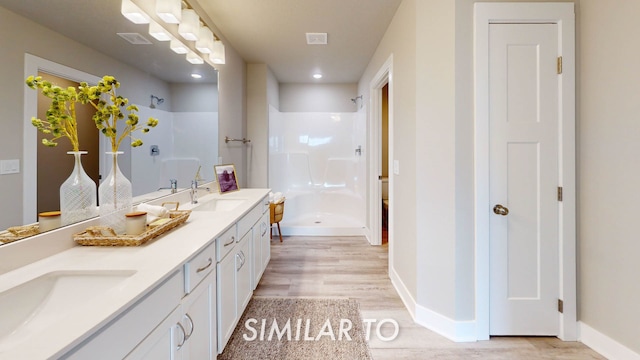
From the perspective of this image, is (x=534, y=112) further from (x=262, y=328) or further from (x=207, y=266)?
(x=262, y=328)

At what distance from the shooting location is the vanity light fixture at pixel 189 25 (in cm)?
214

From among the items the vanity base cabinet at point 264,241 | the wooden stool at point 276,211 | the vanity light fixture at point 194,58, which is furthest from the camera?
the wooden stool at point 276,211

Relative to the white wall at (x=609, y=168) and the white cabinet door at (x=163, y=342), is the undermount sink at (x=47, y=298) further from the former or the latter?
the white wall at (x=609, y=168)

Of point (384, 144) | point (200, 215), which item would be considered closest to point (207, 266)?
point (200, 215)

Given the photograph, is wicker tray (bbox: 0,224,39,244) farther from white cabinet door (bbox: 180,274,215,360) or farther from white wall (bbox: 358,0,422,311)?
white wall (bbox: 358,0,422,311)

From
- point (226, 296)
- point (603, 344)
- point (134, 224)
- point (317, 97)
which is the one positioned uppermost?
point (317, 97)

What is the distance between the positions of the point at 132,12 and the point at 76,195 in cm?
116

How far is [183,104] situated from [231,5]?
0.96 metres

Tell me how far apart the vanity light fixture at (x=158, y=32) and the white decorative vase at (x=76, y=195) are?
3.41 ft

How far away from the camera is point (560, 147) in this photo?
5.84 ft

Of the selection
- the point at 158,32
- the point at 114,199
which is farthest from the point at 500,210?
the point at 158,32

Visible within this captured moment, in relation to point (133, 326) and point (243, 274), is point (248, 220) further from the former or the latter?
point (133, 326)

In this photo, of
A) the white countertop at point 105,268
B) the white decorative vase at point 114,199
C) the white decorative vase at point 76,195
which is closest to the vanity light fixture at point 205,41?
the white decorative vase at point 114,199

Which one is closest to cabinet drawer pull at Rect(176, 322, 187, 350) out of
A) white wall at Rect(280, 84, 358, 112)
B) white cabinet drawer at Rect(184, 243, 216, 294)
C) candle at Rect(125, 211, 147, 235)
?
white cabinet drawer at Rect(184, 243, 216, 294)
